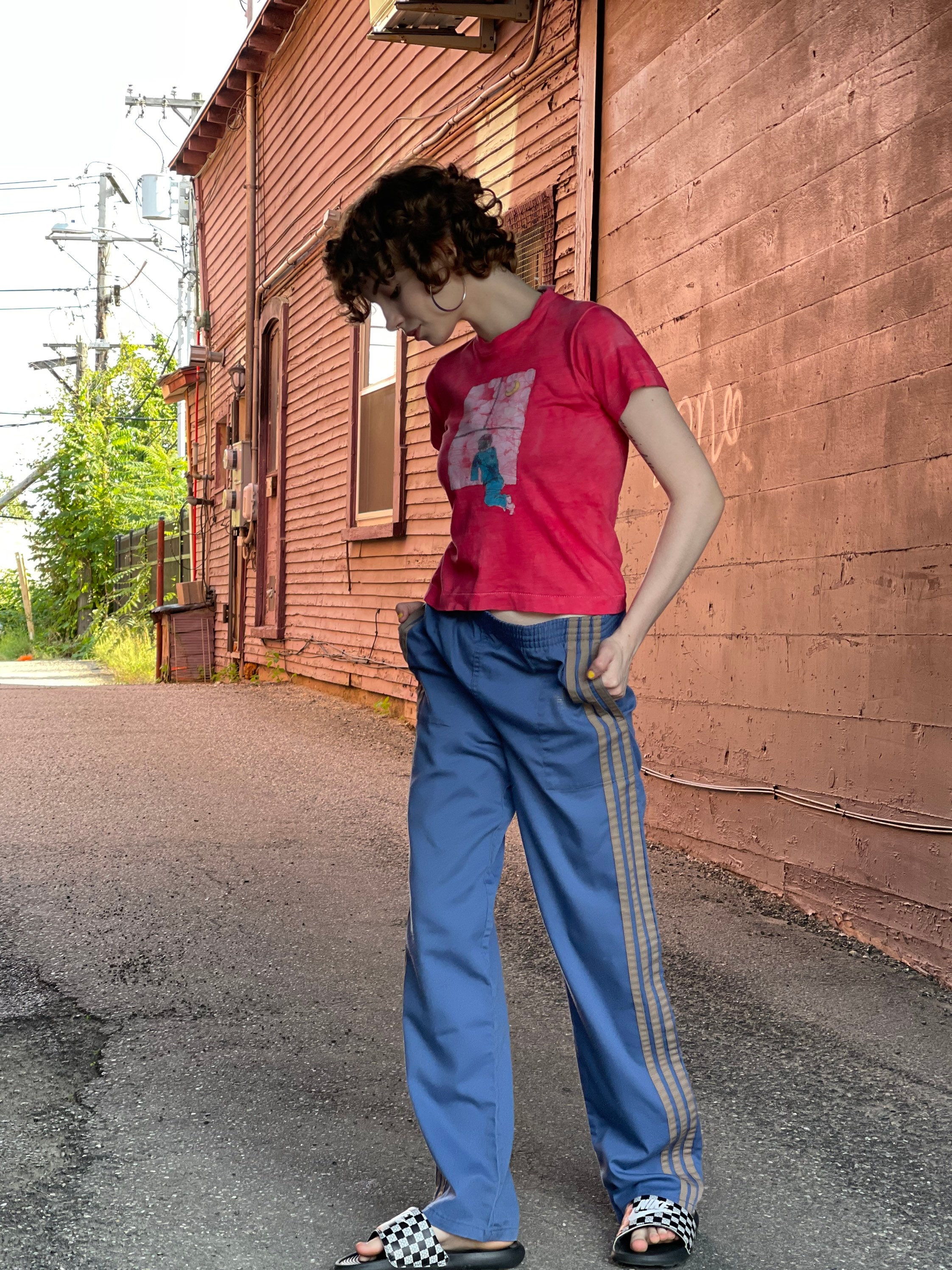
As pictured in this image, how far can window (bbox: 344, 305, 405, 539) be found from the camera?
10.1 metres

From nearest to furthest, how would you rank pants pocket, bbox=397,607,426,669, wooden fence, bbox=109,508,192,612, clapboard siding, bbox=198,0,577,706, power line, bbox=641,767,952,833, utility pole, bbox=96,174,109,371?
pants pocket, bbox=397,607,426,669, power line, bbox=641,767,952,833, clapboard siding, bbox=198,0,577,706, wooden fence, bbox=109,508,192,612, utility pole, bbox=96,174,109,371

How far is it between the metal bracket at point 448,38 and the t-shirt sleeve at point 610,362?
6.73 metres

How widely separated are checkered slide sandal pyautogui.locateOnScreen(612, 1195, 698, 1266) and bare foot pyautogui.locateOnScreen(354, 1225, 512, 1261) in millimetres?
203

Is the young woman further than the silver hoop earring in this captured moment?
No

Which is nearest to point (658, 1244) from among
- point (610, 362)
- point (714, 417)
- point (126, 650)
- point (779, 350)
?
point (610, 362)

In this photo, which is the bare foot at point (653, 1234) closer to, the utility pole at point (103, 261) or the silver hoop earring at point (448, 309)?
the silver hoop earring at point (448, 309)

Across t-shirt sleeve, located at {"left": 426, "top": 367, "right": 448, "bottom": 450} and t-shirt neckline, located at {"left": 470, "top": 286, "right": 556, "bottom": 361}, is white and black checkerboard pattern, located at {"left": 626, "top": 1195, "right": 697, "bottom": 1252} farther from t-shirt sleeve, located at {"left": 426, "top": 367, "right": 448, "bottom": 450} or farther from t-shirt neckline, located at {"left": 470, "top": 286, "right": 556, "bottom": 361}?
t-shirt neckline, located at {"left": 470, "top": 286, "right": 556, "bottom": 361}

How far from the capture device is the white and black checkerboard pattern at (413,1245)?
220 centimetres

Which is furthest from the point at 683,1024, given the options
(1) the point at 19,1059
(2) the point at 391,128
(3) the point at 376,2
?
(2) the point at 391,128

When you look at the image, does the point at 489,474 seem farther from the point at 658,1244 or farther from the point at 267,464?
the point at 267,464

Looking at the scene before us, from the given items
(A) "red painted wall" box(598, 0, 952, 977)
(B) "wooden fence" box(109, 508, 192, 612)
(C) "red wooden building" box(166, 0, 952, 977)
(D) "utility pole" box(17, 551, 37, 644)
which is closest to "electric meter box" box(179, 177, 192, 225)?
(D) "utility pole" box(17, 551, 37, 644)

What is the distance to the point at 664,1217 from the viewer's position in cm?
224

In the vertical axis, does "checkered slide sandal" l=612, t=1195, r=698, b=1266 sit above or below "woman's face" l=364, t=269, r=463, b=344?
below

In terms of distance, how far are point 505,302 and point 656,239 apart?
3872mm
